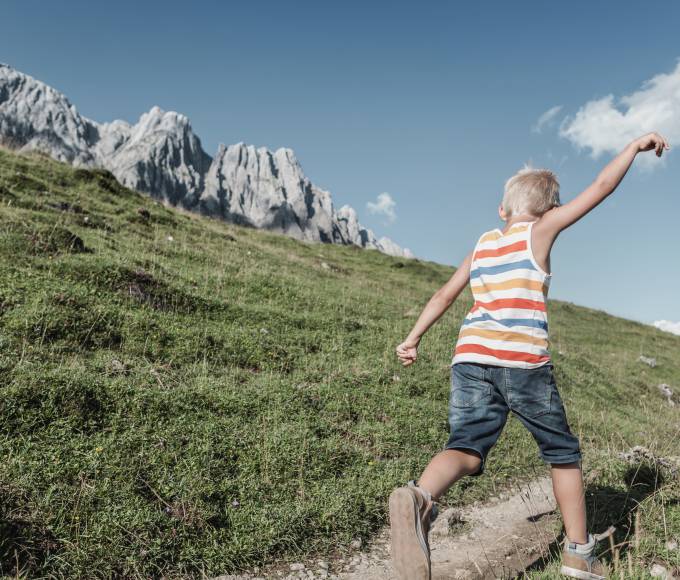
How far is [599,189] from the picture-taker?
340 cm

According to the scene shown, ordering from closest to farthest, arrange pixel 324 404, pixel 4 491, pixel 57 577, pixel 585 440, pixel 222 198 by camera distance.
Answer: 1. pixel 57 577
2. pixel 4 491
3. pixel 324 404
4. pixel 585 440
5. pixel 222 198

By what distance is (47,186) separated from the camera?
16328mm

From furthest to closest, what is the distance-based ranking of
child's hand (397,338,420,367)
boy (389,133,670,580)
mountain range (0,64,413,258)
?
mountain range (0,64,413,258) → child's hand (397,338,420,367) → boy (389,133,670,580)

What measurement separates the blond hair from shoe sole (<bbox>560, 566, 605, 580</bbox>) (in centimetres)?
267

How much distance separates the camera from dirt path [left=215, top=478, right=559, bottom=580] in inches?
167

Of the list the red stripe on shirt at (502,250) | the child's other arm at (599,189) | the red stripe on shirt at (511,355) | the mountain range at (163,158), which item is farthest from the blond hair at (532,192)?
the mountain range at (163,158)

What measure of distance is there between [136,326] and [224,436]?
3.33 metres

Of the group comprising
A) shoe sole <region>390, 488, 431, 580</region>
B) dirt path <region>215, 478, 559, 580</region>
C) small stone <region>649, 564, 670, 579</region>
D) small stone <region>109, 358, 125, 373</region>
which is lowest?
dirt path <region>215, 478, 559, 580</region>

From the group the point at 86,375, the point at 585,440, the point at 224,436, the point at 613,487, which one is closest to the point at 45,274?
the point at 86,375

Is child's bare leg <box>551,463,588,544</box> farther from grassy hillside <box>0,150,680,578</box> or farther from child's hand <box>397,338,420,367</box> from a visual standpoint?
child's hand <box>397,338,420,367</box>

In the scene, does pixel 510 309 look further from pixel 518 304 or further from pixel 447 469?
pixel 447 469

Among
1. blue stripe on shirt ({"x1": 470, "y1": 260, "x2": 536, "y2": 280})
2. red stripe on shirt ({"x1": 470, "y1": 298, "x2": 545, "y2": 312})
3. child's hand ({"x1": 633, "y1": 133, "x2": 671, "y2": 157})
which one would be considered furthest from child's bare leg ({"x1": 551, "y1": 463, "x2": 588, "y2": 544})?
child's hand ({"x1": 633, "y1": 133, "x2": 671, "y2": 157})

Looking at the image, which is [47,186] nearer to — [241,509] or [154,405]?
[154,405]

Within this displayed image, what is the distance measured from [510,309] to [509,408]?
0.77 metres
